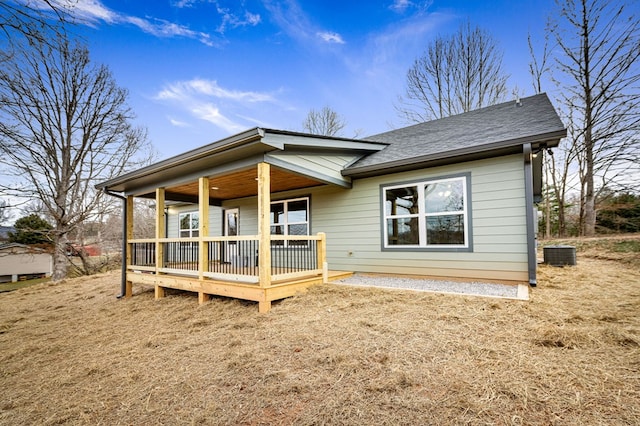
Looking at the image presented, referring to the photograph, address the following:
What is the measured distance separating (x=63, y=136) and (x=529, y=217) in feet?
53.3

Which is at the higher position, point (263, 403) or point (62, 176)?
point (62, 176)

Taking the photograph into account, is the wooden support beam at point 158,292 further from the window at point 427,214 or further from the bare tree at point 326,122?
the bare tree at point 326,122

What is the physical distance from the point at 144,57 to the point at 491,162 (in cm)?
1038

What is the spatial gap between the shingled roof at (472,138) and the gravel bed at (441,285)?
2376 mm

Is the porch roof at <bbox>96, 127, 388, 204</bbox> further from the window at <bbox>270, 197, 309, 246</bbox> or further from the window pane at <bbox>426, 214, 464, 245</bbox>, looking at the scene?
the window pane at <bbox>426, 214, 464, 245</bbox>

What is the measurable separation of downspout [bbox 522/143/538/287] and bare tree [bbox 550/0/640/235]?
11306mm

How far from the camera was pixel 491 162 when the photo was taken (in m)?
5.72

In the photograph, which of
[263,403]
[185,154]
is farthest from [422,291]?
[185,154]

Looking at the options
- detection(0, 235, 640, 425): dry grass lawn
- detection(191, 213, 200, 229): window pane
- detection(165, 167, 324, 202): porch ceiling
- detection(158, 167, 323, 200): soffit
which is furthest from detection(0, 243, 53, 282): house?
detection(0, 235, 640, 425): dry grass lawn

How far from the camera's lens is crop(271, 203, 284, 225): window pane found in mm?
8922

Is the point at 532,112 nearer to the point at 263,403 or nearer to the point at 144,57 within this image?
the point at 263,403

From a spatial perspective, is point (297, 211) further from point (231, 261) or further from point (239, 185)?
point (231, 261)

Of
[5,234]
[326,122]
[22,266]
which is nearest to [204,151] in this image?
[326,122]

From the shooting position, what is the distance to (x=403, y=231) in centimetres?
671
